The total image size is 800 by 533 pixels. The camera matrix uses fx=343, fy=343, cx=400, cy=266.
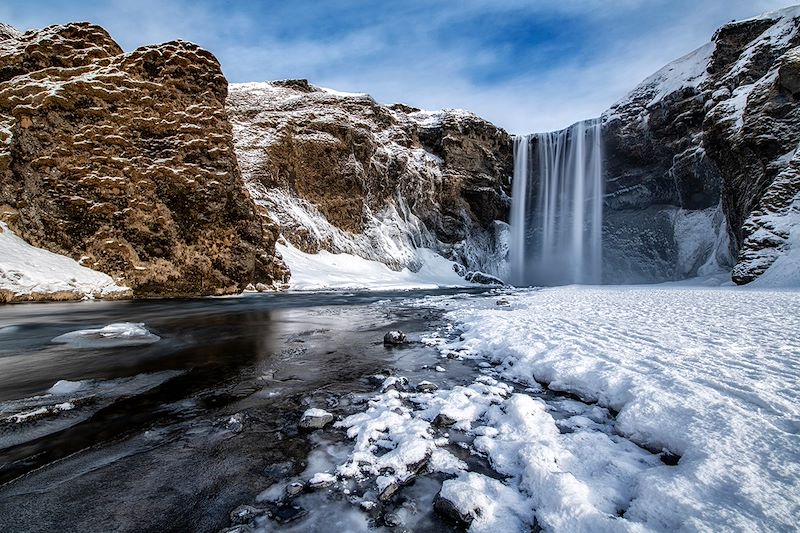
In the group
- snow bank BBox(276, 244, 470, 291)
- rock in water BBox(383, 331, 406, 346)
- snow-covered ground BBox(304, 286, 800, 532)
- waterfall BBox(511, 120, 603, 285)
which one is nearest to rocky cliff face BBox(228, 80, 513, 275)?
snow bank BBox(276, 244, 470, 291)

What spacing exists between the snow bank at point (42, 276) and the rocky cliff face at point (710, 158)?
3949cm

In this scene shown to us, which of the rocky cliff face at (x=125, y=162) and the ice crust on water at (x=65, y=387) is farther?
the rocky cliff face at (x=125, y=162)

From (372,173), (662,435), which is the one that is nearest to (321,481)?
(662,435)

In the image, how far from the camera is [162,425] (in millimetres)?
3547

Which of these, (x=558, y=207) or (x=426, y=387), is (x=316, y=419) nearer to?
(x=426, y=387)

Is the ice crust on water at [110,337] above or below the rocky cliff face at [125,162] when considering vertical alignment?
below

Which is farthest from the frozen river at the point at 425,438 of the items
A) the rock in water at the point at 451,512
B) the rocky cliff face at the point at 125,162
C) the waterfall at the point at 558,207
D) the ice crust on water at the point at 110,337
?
the waterfall at the point at 558,207

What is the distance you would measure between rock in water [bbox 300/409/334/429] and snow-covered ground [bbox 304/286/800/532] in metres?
0.18

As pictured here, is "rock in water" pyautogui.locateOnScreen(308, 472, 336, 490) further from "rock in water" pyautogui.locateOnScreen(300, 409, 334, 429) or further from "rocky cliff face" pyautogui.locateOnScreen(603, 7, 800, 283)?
"rocky cliff face" pyautogui.locateOnScreen(603, 7, 800, 283)

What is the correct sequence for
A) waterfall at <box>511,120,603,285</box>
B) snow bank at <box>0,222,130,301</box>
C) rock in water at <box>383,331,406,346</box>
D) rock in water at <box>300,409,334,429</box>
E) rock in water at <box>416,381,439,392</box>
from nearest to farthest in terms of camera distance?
rock in water at <box>300,409,334,429</box> < rock in water at <box>416,381,439,392</box> < rock in water at <box>383,331,406,346</box> < snow bank at <box>0,222,130,301</box> < waterfall at <box>511,120,603,285</box>

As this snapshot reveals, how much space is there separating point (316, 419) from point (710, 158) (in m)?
42.3

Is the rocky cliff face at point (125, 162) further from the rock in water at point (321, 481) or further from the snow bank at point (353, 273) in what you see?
the rock in water at point (321, 481)

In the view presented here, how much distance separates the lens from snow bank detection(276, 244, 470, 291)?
108 feet

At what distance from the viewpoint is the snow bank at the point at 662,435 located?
74.3 inches
